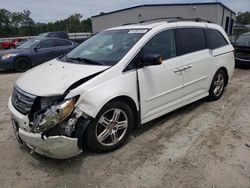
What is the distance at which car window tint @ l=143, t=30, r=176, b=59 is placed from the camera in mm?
3652

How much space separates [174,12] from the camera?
28719 millimetres

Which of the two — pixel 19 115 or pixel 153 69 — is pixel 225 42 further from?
pixel 19 115

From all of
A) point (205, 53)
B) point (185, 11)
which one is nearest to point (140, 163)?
point (205, 53)

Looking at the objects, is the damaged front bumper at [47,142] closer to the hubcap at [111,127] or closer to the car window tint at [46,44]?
the hubcap at [111,127]

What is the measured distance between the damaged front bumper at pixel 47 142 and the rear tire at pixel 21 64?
7322 mm

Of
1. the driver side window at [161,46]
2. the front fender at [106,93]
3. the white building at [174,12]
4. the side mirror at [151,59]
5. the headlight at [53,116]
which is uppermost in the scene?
the white building at [174,12]

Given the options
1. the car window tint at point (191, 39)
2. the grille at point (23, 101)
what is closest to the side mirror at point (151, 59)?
the car window tint at point (191, 39)

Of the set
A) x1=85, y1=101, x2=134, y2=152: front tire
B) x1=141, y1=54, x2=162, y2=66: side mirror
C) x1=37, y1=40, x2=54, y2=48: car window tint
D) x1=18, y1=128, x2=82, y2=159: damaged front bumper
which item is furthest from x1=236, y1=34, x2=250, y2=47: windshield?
x1=18, y1=128, x2=82, y2=159: damaged front bumper

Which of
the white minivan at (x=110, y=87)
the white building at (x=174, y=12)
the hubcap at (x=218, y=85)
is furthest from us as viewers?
the white building at (x=174, y=12)

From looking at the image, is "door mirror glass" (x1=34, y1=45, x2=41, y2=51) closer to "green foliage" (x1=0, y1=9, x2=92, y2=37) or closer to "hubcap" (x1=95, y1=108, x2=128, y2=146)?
"hubcap" (x1=95, y1=108, x2=128, y2=146)

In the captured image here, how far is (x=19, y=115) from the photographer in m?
2.95

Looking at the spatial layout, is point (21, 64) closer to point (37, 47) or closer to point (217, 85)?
point (37, 47)

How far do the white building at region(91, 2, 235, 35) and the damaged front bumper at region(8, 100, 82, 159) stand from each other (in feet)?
87.0

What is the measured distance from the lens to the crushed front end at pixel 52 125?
8.89 feet
